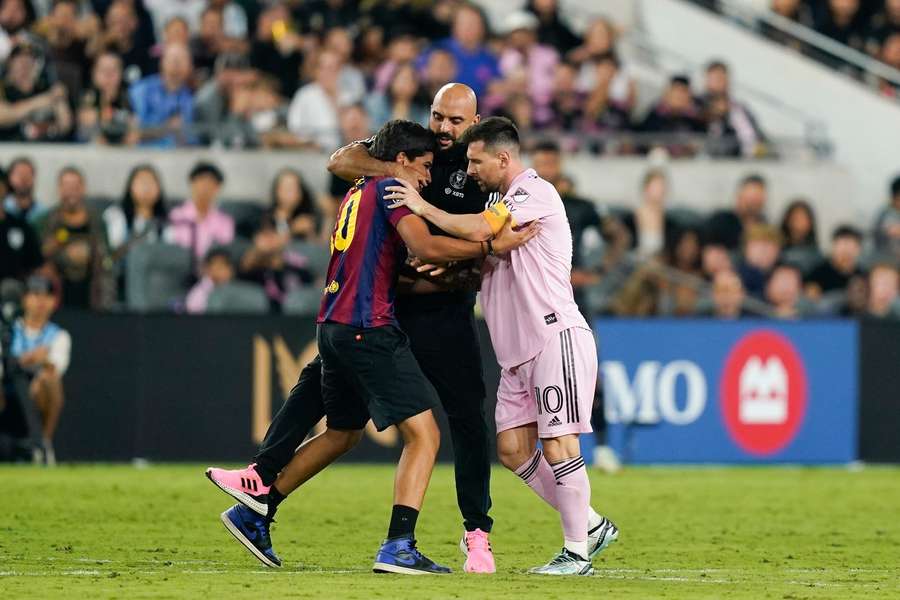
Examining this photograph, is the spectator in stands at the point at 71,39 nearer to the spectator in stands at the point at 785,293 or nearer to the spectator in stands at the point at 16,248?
the spectator in stands at the point at 16,248

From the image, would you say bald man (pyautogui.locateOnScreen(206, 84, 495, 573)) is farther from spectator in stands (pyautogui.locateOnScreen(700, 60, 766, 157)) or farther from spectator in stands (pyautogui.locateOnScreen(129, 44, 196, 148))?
spectator in stands (pyautogui.locateOnScreen(700, 60, 766, 157))

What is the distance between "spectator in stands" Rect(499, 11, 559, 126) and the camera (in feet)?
62.9

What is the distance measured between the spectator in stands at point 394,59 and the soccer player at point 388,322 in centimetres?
994

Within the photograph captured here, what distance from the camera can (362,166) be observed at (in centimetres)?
873

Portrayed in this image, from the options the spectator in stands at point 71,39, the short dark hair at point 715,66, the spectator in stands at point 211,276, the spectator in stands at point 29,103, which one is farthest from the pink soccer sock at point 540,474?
the short dark hair at point 715,66

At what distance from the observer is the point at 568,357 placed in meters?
8.68

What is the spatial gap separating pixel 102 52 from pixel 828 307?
25.0 feet

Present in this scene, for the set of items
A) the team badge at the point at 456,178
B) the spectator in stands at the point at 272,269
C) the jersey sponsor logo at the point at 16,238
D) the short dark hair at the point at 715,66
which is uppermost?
the short dark hair at the point at 715,66

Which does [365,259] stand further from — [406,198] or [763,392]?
[763,392]

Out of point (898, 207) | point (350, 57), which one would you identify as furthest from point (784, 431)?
point (350, 57)

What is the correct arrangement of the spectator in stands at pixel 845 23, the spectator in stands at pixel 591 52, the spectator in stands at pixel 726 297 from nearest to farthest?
1. the spectator in stands at pixel 726 297
2. the spectator in stands at pixel 591 52
3. the spectator in stands at pixel 845 23

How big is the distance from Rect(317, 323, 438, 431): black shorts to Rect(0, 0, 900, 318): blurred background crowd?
6.26 m

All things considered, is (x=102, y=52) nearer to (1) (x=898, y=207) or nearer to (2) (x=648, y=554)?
(1) (x=898, y=207)

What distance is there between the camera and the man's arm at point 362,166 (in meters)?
8.66
